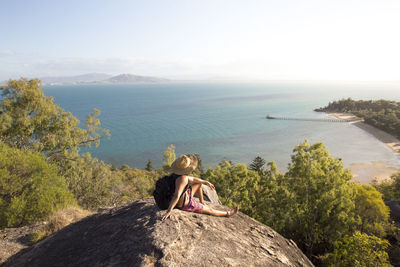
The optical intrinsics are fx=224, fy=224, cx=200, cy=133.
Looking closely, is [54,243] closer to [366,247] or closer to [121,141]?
[366,247]

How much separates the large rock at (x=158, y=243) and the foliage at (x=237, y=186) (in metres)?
14.0

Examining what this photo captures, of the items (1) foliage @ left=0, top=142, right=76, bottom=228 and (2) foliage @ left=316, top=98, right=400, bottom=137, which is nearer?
(1) foliage @ left=0, top=142, right=76, bottom=228

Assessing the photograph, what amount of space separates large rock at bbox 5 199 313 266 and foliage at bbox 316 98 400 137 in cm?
10560

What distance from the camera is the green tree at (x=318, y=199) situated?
16141 millimetres

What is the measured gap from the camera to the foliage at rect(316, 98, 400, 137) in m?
91.2

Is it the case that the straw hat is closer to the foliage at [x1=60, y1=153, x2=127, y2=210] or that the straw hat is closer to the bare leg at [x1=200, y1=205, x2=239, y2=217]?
the bare leg at [x1=200, y1=205, x2=239, y2=217]

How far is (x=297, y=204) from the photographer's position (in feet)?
55.5

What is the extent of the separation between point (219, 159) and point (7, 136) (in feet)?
162

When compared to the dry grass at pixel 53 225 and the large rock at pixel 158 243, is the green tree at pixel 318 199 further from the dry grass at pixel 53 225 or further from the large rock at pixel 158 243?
the dry grass at pixel 53 225

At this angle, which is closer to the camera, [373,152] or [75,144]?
[75,144]

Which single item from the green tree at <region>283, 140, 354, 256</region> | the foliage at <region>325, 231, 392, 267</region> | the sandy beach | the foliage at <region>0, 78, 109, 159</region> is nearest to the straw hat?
the foliage at <region>325, 231, 392, 267</region>

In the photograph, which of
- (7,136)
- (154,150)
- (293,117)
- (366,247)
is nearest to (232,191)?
(366,247)

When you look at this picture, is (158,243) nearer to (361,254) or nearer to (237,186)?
(361,254)

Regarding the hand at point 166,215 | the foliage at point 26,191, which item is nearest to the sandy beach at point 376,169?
the hand at point 166,215
